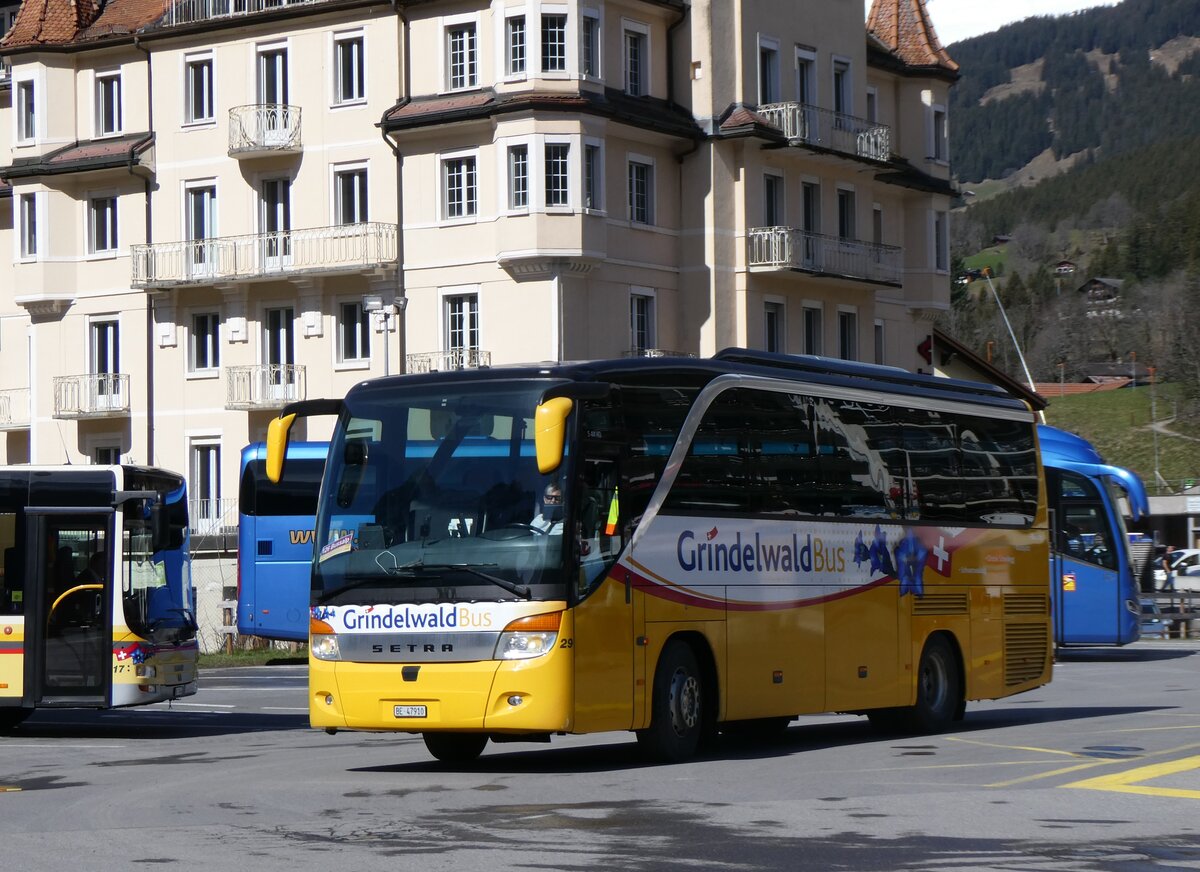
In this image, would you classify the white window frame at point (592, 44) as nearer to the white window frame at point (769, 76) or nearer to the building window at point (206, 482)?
the white window frame at point (769, 76)

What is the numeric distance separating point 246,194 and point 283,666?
17.5m

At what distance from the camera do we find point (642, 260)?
168 feet

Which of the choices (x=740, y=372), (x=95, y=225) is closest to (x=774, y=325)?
(x=95, y=225)

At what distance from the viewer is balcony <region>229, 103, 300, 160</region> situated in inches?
2067

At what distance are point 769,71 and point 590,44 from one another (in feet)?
22.2

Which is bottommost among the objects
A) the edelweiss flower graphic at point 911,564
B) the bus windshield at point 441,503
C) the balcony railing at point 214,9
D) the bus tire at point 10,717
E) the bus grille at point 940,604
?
the bus tire at point 10,717

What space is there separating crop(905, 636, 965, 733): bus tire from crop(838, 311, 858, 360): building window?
38.1 meters

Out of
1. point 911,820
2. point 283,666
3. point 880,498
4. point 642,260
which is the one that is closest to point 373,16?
point 642,260

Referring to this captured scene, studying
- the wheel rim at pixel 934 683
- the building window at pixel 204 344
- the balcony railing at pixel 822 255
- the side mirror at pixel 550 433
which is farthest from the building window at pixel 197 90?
the side mirror at pixel 550 433

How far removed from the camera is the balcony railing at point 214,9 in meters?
53.3

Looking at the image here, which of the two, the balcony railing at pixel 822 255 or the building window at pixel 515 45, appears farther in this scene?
the balcony railing at pixel 822 255

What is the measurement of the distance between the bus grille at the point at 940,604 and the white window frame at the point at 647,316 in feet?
100

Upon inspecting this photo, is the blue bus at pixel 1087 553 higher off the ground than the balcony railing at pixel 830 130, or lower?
lower

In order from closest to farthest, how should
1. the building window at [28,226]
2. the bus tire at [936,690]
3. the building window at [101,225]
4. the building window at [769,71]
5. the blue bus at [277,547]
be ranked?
1. the bus tire at [936,690]
2. the blue bus at [277,547]
3. the building window at [769,71]
4. the building window at [101,225]
5. the building window at [28,226]
